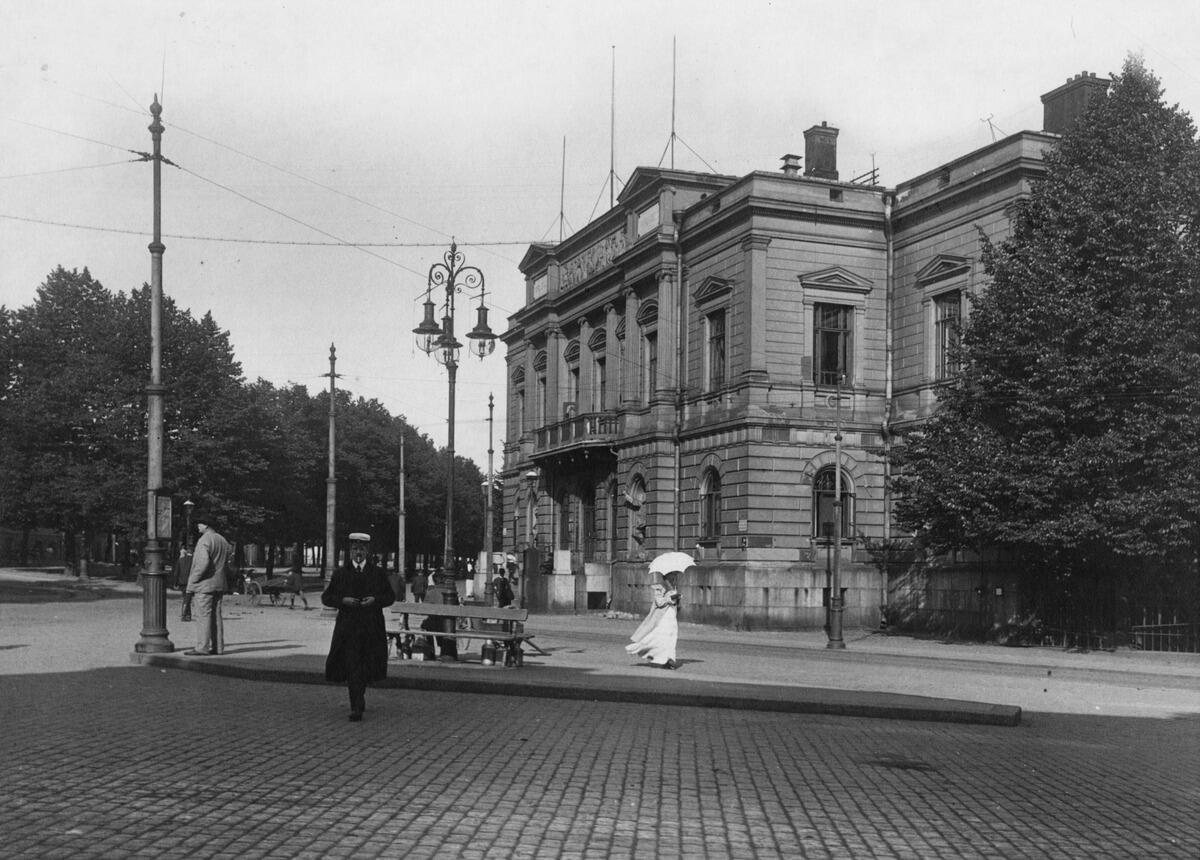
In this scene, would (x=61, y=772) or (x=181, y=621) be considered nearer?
(x=61, y=772)

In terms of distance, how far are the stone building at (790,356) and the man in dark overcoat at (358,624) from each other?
2176cm

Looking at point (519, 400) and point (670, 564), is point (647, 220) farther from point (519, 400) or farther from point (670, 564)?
point (670, 564)

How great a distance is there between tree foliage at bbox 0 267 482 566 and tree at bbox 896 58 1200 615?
1365 inches

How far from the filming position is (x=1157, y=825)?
770 cm

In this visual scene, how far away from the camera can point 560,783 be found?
8492 millimetres

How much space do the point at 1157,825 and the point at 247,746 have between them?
6.39 meters

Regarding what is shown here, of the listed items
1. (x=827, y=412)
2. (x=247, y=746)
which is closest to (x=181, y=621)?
(x=827, y=412)

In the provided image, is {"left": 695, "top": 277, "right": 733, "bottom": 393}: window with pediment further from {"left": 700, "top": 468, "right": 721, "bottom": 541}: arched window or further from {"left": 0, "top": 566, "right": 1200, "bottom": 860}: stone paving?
{"left": 0, "top": 566, "right": 1200, "bottom": 860}: stone paving

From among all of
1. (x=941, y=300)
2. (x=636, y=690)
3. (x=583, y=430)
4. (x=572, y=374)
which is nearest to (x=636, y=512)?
(x=583, y=430)

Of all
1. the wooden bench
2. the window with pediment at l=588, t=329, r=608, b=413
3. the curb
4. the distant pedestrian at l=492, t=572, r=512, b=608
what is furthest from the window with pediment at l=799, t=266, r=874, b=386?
the curb

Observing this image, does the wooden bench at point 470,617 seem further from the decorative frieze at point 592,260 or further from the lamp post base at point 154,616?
the decorative frieze at point 592,260

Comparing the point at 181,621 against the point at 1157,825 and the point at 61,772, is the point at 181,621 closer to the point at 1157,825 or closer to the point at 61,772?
the point at 61,772

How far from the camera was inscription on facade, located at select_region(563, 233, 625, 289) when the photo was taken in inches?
1849

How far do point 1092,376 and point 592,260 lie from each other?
25.7 m
